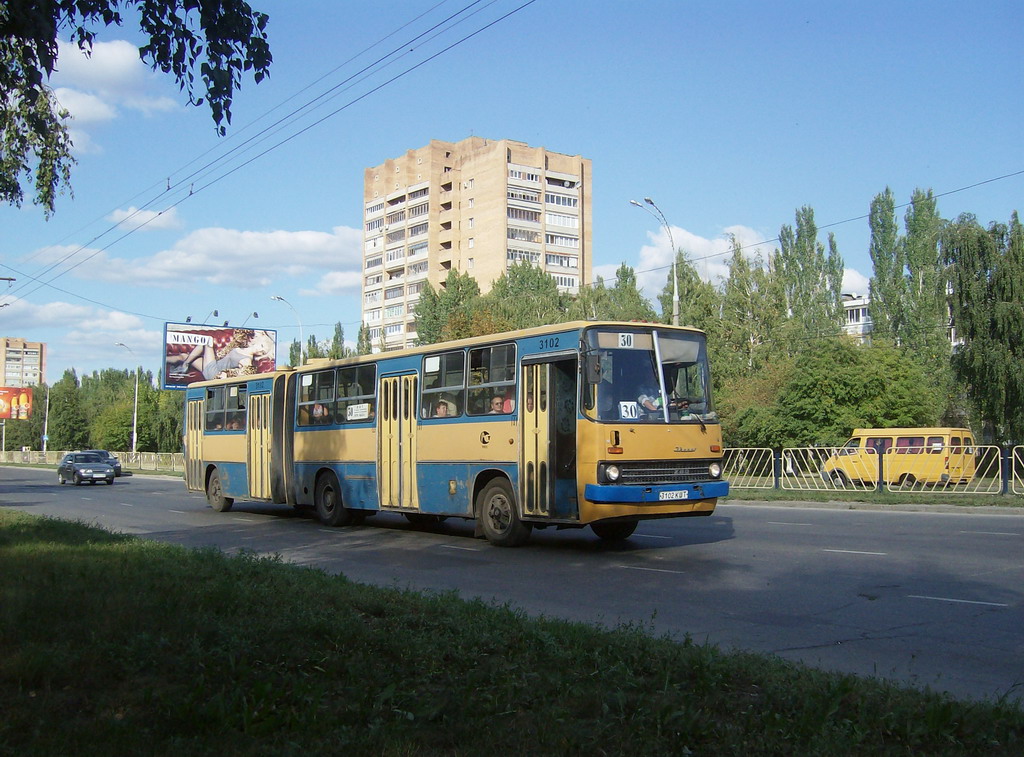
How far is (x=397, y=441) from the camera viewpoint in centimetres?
1755

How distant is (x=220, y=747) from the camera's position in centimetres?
439

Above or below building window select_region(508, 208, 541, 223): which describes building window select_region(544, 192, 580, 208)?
above

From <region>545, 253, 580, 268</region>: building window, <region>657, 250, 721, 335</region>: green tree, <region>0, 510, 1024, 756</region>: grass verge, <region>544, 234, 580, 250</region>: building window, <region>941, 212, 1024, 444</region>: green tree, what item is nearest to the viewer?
<region>0, 510, 1024, 756</region>: grass verge

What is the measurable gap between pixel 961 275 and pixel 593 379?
27868 millimetres

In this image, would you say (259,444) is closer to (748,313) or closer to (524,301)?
(748,313)

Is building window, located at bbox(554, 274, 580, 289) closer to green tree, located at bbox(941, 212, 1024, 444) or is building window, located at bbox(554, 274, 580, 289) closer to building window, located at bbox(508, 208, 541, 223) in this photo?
building window, located at bbox(508, 208, 541, 223)

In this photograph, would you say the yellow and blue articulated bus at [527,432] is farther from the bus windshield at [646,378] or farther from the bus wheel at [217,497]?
the bus wheel at [217,497]

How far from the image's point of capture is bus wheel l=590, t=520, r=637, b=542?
51.8 ft

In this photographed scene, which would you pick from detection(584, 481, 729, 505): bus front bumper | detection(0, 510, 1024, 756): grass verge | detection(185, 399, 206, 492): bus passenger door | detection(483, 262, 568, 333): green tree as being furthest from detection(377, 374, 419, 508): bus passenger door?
detection(483, 262, 568, 333): green tree

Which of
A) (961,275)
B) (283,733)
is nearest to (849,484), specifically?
(961,275)

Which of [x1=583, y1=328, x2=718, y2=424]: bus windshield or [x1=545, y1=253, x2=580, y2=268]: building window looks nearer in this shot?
[x1=583, y1=328, x2=718, y2=424]: bus windshield

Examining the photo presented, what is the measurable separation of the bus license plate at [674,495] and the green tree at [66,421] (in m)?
108

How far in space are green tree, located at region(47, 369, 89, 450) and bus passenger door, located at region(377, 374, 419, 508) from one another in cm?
10200

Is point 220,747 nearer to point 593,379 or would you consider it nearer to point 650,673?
point 650,673
